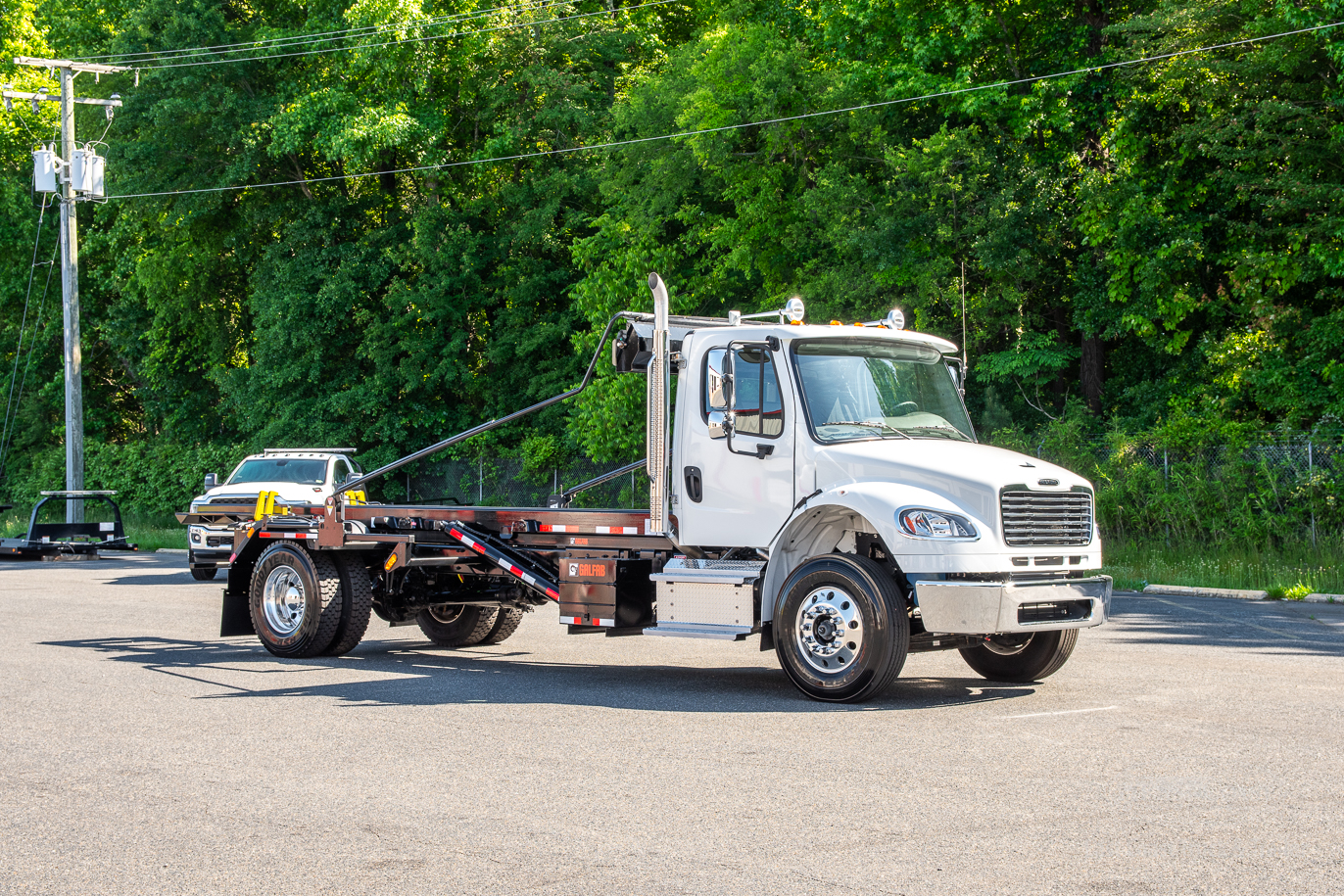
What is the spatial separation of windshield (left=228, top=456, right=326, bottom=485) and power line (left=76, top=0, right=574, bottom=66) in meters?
15.8

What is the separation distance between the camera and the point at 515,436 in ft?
124

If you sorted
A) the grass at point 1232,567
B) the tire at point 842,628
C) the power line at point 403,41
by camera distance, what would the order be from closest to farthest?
the tire at point 842,628 < the grass at point 1232,567 < the power line at point 403,41

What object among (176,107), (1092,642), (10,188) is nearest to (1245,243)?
(1092,642)

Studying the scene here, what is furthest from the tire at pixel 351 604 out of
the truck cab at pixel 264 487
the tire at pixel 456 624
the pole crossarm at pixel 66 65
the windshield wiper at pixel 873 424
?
the pole crossarm at pixel 66 65

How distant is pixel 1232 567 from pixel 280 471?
15.4 m

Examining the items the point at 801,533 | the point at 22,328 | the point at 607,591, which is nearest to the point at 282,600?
the point at 607,591

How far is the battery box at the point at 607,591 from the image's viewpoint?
11.0 metres

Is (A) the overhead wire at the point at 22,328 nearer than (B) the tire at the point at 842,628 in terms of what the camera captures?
No

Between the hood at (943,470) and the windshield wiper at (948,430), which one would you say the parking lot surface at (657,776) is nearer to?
the hood at (943,470)

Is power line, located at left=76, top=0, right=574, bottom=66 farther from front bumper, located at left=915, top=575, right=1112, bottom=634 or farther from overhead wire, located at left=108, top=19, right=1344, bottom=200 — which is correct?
front bumper, located at left=915, top=575, right=1112, bottom=634

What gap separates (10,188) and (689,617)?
43.8 meters

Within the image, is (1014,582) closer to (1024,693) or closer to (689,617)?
(1024,693)

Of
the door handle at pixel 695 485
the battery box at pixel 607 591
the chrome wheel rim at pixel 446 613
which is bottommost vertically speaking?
the chrome wheel rim at pixel 446 613

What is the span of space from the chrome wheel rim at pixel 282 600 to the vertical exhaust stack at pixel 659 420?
150 inches
